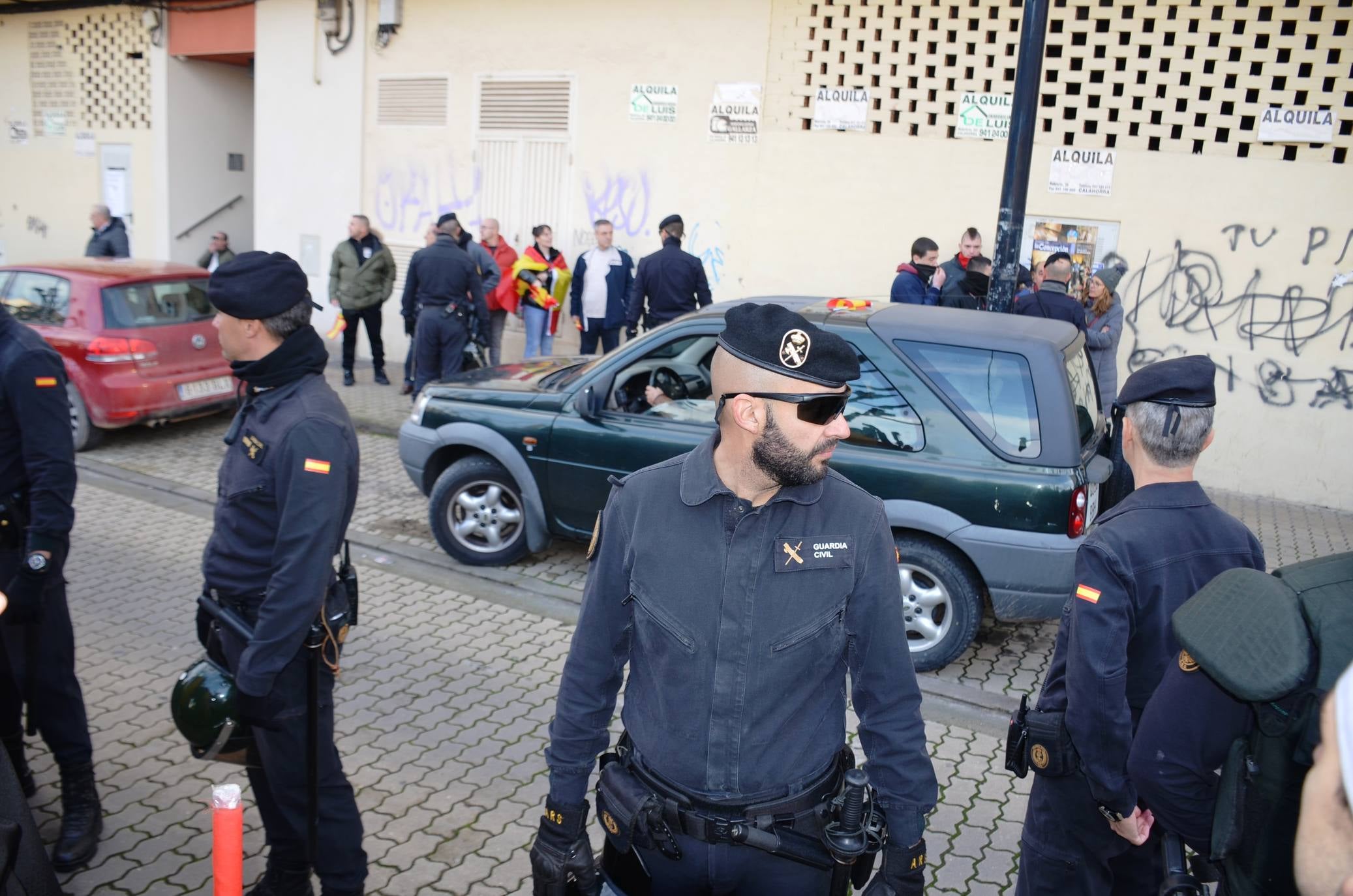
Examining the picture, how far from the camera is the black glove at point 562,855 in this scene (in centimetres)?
238

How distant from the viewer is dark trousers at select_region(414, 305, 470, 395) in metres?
10.3

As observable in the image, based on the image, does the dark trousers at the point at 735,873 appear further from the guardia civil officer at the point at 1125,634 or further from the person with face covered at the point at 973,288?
the person with face covered at the point at 973,288

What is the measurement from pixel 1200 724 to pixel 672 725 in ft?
3.61

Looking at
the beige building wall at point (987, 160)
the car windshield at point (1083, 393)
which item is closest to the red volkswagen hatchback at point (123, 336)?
the beige building wall at point (987, 160)

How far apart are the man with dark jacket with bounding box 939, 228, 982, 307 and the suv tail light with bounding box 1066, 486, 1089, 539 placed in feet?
13.5

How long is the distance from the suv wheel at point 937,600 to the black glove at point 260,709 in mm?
3205

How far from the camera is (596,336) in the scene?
11.7 metres

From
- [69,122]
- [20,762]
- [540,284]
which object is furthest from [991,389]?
[69,122]

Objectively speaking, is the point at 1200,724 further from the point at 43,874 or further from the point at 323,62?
the point at 323,62

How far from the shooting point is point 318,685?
3.16 m

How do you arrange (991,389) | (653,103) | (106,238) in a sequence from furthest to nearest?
(106,238) → (653,103) → (991,389)

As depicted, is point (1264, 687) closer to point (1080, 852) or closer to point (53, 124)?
point (1080, 852)

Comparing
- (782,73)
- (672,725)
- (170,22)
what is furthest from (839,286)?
(170,22)

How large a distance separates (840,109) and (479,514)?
6272mm
